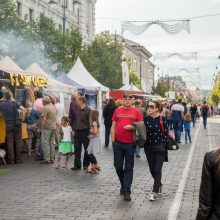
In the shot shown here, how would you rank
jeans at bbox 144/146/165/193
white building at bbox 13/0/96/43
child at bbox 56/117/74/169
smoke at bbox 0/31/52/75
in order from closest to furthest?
jeans at bbox 144/146/165/193
child at bbox 56/117/74/169
smoke at bbox 0/31/52/75
white building at bbox 13/0/96/43

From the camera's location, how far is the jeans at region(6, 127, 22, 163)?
1302 cm

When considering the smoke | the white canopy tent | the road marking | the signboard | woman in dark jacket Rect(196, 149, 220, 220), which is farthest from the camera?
the smoke

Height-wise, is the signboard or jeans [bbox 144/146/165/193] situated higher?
the signboard

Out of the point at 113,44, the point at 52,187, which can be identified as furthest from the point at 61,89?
the point at 113,44

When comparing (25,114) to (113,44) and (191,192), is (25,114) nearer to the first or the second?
(191,192)

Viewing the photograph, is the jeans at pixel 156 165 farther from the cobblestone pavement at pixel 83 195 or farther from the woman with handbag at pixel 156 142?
the cobblestone pavement at pixel 83 195

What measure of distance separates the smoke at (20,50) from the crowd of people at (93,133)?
11.3 m

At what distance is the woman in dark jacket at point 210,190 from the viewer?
10.4 ft

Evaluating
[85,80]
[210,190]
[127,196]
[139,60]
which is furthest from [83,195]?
[139,60]

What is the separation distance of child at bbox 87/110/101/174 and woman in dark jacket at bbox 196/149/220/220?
8.01 meters

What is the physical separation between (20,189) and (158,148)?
105 inches

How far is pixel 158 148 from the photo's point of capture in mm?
8359

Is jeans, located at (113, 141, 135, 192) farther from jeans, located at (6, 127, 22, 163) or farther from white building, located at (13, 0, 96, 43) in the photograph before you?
white building, located at (13, 0, 96, 43)

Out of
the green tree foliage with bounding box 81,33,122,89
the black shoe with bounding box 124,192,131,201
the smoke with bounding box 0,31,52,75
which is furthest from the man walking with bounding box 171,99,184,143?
the green tree foliage with bounding box 81,33,122,89
